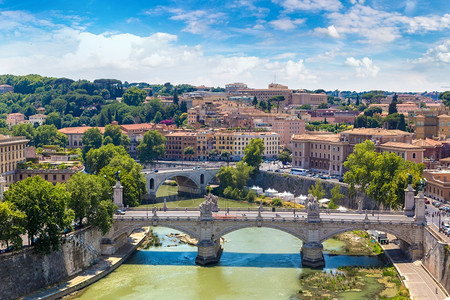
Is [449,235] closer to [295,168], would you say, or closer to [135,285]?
[135,285]

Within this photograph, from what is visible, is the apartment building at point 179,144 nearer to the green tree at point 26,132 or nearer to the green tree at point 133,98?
the green tree at point 26,132

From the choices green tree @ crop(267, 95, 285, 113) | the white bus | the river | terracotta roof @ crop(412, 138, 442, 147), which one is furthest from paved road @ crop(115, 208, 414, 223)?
green tree @ crop(267, 95, 285, 113)

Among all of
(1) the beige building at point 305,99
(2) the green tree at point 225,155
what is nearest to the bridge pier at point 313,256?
(2) the green tree at point 225,155

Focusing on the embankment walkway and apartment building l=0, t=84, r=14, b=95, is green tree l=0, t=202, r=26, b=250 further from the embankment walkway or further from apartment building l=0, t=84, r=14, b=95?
apartment building l=0, t=84, r=14, b=95

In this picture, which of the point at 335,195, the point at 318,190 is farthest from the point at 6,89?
the point at 335,195

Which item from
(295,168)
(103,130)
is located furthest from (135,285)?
(103,130)
